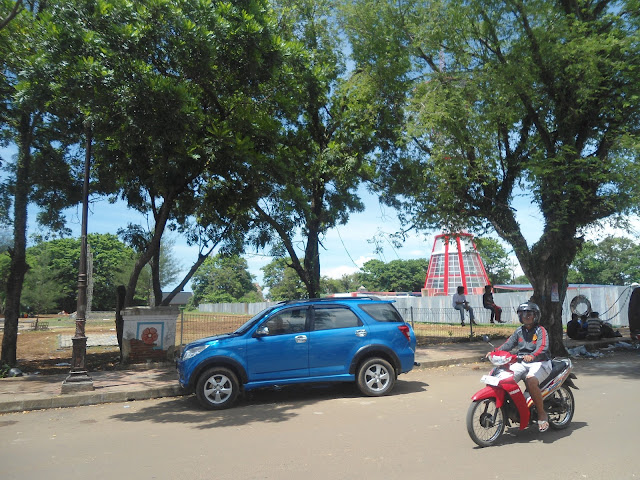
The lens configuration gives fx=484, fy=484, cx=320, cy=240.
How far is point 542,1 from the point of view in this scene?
1227 centimetres

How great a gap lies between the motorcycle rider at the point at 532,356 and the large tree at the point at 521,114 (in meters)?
6.52

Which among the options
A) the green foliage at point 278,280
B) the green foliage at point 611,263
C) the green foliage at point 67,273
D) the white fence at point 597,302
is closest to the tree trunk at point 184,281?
the white fence at point 597,302

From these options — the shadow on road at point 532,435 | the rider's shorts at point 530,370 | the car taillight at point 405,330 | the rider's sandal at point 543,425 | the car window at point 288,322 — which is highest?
the car window at point 288,322

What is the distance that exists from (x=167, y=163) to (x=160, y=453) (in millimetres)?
6351

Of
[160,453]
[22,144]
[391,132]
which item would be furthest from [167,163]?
[391,132]

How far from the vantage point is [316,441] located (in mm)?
5922

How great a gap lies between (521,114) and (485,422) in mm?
10198

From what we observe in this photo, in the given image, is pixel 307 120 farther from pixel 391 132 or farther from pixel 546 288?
pixel 546 288

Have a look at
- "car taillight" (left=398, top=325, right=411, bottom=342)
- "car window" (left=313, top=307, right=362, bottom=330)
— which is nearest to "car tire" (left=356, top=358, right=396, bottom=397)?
"car taillight" (left=398, top=325, right=411, bottom=342)

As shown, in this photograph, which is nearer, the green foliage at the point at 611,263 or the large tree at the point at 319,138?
the large tree at the point at 319,138

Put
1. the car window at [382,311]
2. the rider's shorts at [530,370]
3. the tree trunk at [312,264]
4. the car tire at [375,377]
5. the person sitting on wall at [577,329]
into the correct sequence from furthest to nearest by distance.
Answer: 1. the person sitting on wall at [577,329]
2. the tree trunk at [312,264]
3. the car window at [382,311]
4. the car tire at [375,377]
5. the rider's shorts at [530,370]

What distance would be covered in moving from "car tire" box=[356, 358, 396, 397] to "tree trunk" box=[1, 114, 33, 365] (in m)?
8.84

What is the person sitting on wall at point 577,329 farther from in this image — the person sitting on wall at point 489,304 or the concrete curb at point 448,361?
the concrete curb at point 448,361

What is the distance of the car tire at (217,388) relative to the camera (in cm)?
790
